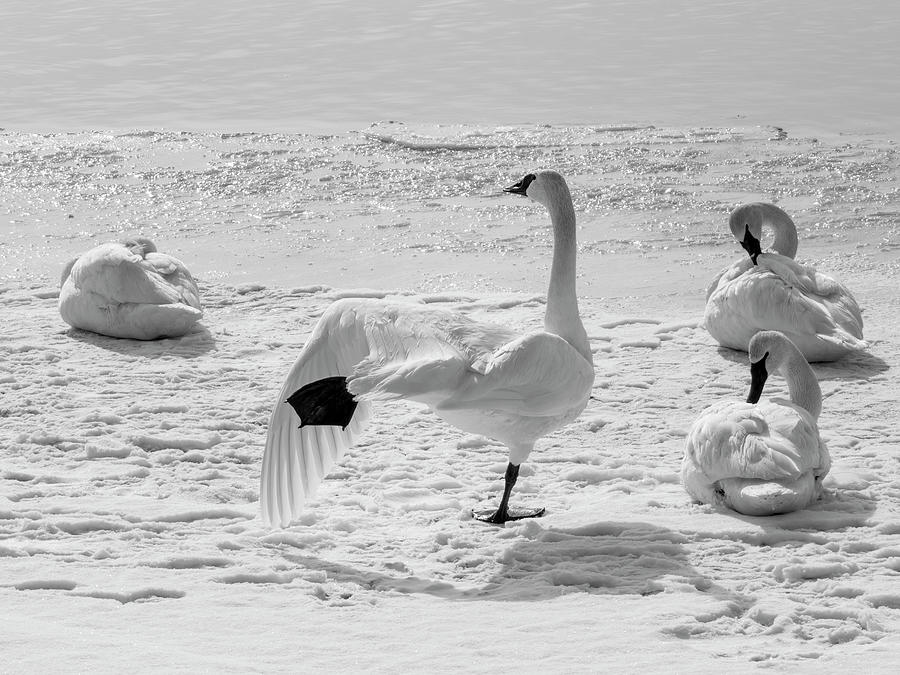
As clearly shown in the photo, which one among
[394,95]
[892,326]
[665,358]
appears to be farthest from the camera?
[394,95]

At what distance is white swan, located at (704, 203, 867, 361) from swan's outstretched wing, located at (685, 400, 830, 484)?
209 cm

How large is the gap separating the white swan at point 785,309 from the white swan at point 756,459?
6.50 feet

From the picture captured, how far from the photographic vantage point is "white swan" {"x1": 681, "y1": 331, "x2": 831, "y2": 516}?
5.26m

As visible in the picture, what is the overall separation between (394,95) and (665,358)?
9812 mm

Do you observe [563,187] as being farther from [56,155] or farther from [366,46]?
[366,46]

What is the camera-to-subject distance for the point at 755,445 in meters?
5.28

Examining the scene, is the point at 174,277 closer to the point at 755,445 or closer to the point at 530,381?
the point at 530,381

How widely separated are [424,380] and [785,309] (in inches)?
144

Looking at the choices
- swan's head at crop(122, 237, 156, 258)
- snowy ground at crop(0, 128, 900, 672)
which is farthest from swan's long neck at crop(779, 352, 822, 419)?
swan's head at crop(122, 237, 156, 258)

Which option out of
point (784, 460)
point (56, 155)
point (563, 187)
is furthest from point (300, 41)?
point (784, 460)

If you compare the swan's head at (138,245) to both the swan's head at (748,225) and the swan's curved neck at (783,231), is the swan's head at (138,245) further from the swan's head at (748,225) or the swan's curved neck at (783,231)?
the swan's curved neck at (783,231)

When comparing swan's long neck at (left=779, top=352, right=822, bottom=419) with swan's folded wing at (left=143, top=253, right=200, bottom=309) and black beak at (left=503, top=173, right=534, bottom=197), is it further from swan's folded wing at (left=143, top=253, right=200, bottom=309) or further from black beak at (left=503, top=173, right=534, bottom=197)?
swan's folded wing at (left=143, top=253, right=200, bottom=309)

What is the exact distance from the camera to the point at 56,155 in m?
14.0

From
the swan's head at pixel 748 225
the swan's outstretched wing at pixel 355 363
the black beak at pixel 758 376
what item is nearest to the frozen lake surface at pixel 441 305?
the swan's outstretched wing at pixel 355 363
